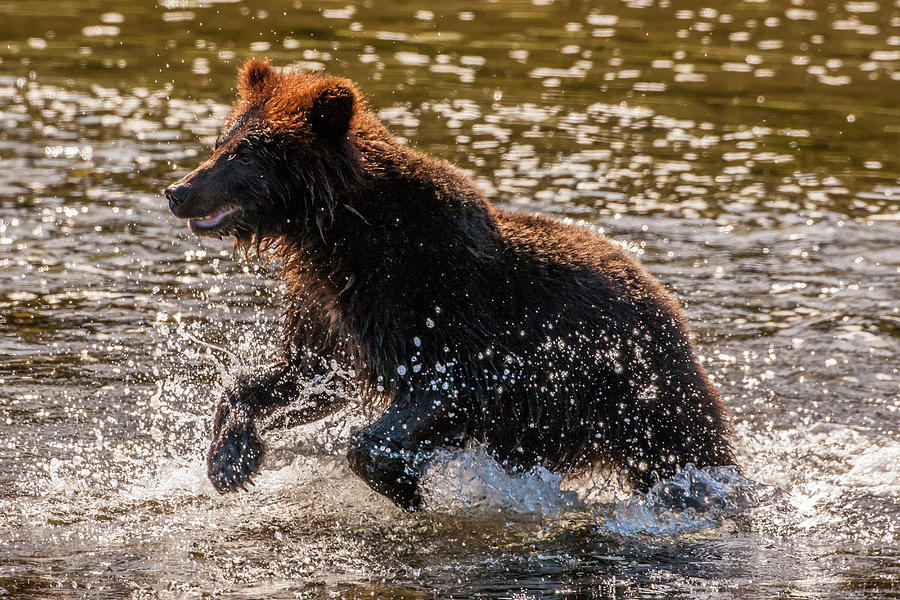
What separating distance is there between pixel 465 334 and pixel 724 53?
451 inches

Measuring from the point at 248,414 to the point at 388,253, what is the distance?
1.15 metres

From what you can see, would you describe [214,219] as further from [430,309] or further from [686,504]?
[686,504]

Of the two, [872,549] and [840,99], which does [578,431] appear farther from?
[840,99]

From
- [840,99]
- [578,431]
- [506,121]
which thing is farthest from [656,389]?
[840,99]

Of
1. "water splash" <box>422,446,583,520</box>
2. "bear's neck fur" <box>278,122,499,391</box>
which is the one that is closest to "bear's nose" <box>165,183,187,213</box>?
"bear's neck fur" <box>278,122,499,391</box>

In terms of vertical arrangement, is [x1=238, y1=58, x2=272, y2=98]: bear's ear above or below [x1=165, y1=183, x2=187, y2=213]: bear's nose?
above

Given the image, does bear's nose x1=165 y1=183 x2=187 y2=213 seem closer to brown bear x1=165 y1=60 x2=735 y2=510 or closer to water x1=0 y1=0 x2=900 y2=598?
brown bear x1=165 y1=60 x2=735 y2=510

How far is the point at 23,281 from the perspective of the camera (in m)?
8.41

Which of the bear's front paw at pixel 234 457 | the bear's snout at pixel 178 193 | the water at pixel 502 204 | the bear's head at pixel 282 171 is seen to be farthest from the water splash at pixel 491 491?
the bear's snout at pixel 178 193

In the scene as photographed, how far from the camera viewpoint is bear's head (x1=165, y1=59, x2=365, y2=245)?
5.48 meters

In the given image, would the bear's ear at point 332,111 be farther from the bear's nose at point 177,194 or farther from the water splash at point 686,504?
the water splash at point 686,504

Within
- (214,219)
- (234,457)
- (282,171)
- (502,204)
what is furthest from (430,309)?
(502,204)

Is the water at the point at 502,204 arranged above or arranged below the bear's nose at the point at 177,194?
below

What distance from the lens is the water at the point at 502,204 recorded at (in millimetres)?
5348
